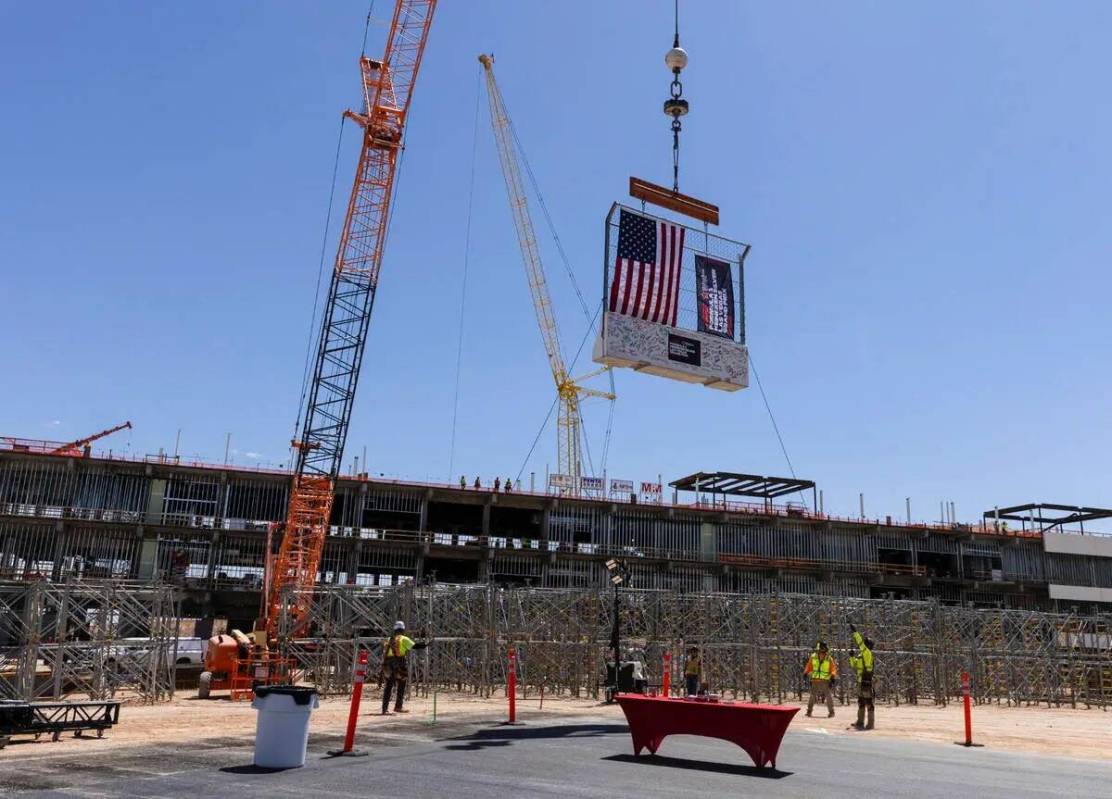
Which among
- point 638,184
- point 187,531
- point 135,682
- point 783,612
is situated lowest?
point 135,682

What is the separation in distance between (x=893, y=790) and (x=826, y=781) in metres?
0.93

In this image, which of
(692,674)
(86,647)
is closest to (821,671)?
(692,674)

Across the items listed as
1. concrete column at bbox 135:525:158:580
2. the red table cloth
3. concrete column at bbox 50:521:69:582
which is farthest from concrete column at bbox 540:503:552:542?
the red table cloth

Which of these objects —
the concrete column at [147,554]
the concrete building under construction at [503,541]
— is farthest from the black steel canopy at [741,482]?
the concrete column at [147,554]

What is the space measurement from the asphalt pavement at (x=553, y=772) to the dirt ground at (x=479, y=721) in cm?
105

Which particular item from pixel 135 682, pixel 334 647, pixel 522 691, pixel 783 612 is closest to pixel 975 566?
pixel 783 612

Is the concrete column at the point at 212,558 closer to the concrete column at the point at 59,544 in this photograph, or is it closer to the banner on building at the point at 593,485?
the concrete column at the point at 59,544

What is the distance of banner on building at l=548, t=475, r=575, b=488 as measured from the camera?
221 feet

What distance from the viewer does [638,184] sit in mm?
23688

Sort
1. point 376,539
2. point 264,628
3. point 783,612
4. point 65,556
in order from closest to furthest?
point 783,612 → point 264,628 → point 65,556 → point 376,539

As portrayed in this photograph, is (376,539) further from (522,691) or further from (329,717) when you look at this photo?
(329,717)

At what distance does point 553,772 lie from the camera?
40.9 ft

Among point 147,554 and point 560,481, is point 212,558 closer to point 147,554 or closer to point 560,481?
point 147,554

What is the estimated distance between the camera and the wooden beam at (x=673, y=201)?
2372cm
